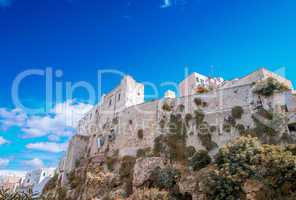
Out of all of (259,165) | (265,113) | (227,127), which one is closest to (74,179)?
(227,127)

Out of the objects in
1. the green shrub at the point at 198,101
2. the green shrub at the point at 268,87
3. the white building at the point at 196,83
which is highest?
the white building at the point at 196,83

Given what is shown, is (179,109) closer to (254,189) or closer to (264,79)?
(264,79)

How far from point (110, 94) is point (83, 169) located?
13.3 m

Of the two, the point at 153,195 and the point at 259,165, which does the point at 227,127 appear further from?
the point at 153,195

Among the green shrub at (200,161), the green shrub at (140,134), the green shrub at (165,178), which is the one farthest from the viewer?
the green shrub at (140,134)

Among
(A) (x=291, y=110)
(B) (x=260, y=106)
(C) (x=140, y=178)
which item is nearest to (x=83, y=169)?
(C) (x=140, y=178)

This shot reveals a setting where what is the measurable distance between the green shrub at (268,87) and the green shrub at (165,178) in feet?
32.6

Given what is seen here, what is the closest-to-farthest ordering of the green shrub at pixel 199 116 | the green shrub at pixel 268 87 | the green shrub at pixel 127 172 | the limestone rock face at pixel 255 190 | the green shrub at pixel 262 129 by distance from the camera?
1. the limestone rock face at pixel 255 190
2. the green shrub at pixel 262 129
3. the green shrub at pixel 268 87
4. the green shrub at pixel 127 172
5. the green shrub at pixel 199 116

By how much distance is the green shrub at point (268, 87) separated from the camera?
74.7ft

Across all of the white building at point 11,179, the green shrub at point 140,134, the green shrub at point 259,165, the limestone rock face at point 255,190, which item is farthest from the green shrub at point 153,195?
the white building at point 11,179

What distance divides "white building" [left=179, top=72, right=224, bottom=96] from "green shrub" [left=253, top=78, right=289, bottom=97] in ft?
41.9

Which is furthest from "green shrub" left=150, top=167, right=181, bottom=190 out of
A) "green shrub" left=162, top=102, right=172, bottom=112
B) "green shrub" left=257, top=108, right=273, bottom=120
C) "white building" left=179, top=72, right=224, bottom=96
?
"white building" left=179, top=72, right=224, bottom=96

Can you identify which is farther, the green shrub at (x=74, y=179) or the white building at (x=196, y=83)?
the white building at (x=196, y=83)

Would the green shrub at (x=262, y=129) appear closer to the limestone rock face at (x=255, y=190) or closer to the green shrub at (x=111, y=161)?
the limestone rock face at (x=255, y=190)
